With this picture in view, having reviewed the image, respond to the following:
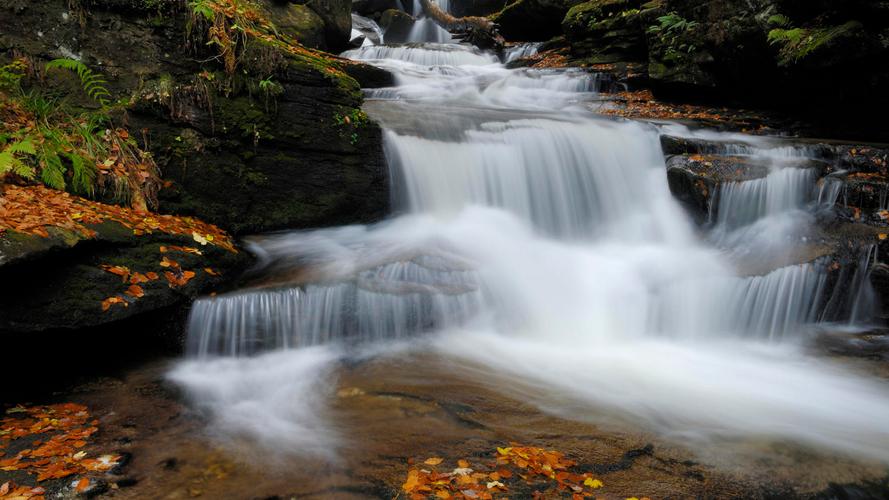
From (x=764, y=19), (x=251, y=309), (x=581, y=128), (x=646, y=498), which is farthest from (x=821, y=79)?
(x=251, y=309)

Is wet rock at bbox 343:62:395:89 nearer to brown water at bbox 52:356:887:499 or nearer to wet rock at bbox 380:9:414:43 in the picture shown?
brown water at bbox 52:356:887:499

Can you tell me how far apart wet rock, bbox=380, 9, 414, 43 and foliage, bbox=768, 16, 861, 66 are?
54.8ft

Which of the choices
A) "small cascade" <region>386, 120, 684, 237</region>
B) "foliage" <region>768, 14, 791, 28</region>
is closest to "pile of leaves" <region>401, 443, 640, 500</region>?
"small cascade" <region>386, 120, 684, 237</region>

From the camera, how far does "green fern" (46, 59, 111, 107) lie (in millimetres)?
5605

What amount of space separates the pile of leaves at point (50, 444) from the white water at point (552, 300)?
0.84 meters

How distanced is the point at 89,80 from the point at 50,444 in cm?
445

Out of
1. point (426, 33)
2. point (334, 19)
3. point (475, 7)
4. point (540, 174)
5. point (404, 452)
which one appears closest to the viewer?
point (404, 452)

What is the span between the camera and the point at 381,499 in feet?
9.27

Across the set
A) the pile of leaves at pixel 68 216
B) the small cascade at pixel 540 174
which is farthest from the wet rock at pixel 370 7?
the pile of leaves at pixel 68 216

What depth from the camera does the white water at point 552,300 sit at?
169 inches

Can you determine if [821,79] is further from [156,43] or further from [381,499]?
[156,43]

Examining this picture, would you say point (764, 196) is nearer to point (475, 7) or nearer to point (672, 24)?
point (672, 24)

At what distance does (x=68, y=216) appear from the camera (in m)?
4.66

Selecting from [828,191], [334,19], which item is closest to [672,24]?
[828,191]
